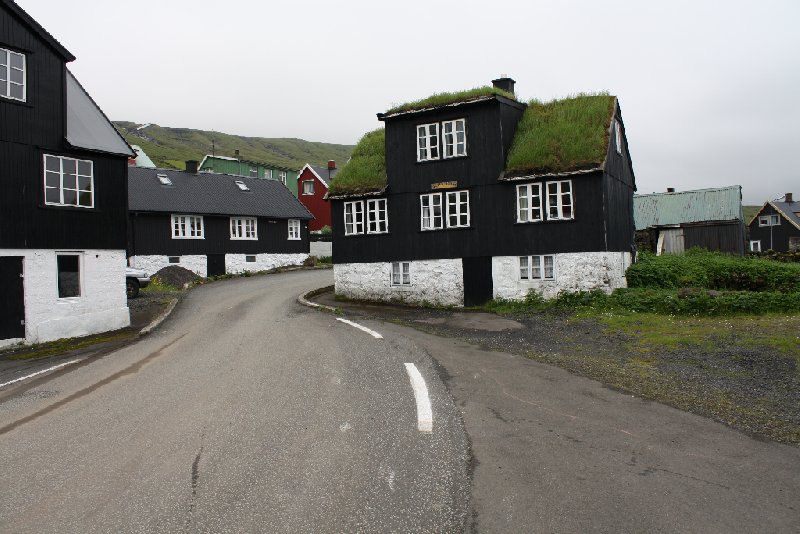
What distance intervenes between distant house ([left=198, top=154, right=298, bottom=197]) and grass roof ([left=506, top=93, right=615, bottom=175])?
161 ft

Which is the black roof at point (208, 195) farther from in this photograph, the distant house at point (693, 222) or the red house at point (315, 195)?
the distant house at point (693, 222)

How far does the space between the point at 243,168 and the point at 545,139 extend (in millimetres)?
62152

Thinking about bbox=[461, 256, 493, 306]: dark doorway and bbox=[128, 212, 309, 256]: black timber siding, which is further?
bbox=[128, 212, 309, 256]: black timber siding

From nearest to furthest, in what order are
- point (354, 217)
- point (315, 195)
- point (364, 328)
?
point (364, 328) → point (354, 217) → point (315, 195)

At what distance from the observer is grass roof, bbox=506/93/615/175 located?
22938 millimetres

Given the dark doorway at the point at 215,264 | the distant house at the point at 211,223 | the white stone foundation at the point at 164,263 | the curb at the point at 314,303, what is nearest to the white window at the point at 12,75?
the curb at the point at 314,303

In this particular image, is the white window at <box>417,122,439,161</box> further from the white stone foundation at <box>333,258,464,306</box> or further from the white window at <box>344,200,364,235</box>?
the white stone foundation at <box>333,258,464,306</box>

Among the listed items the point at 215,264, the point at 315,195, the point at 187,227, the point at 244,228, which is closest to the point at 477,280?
the point at 215,264

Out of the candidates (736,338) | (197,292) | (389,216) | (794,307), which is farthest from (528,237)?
(197,292)

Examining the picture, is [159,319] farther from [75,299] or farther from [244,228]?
[244,228]

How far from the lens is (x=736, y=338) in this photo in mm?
13750

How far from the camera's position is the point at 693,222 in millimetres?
43156

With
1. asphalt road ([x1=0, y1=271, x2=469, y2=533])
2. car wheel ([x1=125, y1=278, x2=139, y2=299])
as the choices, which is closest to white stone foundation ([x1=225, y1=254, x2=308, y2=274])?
car wheel ([x1=125, y1=278, x2=139, y2=299])

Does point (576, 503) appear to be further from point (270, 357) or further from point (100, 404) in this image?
point (270, 357)
